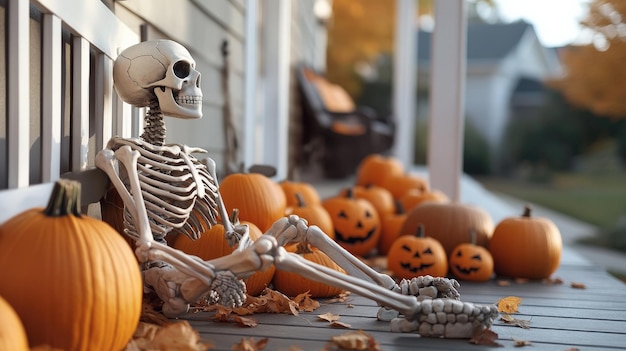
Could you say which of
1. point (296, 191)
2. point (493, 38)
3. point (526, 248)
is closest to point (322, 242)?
point (526, 248)

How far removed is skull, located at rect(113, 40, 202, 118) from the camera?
2.42 meters

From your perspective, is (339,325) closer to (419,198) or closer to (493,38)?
(419,198)

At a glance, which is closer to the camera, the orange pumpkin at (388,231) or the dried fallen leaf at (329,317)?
the dried fallen leaf at (329,317)

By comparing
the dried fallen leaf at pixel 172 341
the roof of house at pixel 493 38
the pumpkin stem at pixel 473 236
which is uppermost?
the roof of house at pixel 493 38

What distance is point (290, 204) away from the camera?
4168 millimetres

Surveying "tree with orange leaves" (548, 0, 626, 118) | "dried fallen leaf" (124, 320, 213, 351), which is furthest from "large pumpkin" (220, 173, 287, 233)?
"tree with orange leaves" (548, 0, 626, 118)

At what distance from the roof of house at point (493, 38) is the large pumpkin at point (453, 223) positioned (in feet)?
46.4

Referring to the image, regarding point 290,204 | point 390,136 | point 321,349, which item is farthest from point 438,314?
point 390,136

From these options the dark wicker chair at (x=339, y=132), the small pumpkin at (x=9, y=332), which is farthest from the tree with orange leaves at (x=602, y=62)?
the small pumpkin at (x=9, y=332)

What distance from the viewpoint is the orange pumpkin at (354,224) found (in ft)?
13.2

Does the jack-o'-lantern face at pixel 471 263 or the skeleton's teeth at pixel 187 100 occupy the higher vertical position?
the skeleton's teeth at pixel 187 100

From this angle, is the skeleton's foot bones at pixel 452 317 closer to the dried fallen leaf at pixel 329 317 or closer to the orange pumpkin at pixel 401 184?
the dried fallen leaf at pixel 329 317

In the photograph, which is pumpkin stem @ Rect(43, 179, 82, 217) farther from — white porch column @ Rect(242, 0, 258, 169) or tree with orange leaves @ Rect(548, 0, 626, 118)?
tree with orange leaves @ Rect(548, 0, 626, 118)

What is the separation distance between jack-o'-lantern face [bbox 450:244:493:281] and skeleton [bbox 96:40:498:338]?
0.95 m
